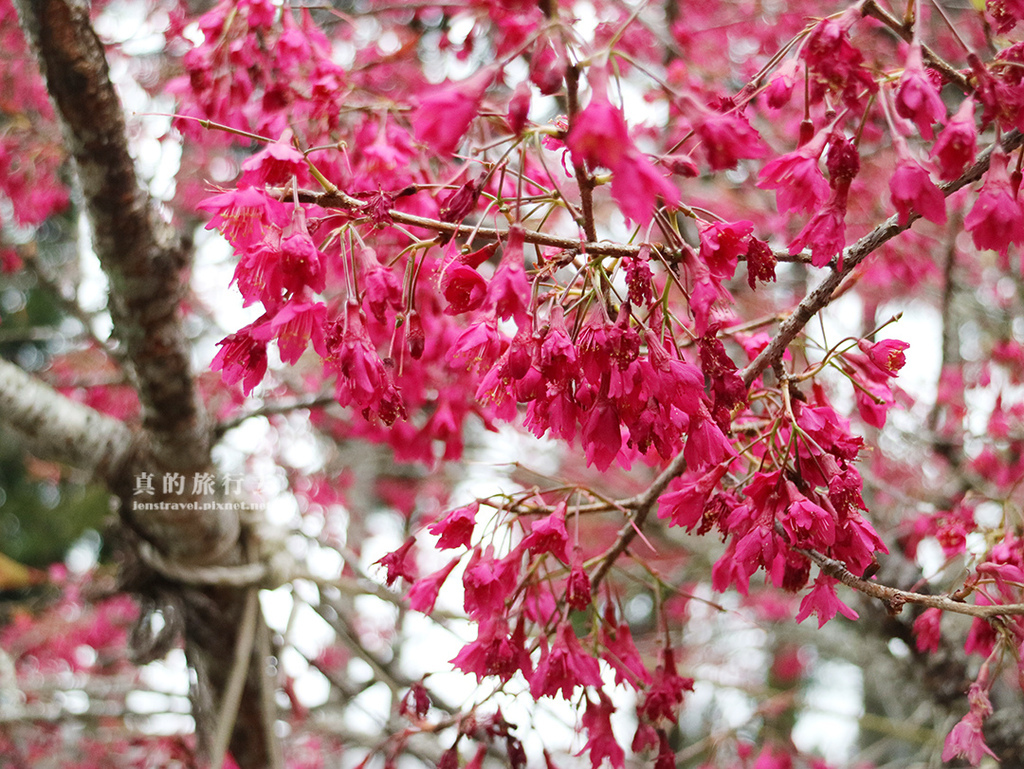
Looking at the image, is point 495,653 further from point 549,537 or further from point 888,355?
point 888,355

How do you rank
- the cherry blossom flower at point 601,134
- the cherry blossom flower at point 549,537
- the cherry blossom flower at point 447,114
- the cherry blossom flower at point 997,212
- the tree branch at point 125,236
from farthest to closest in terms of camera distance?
the tree branch at point 125,236 → the cherry blossom flower at point 549,537 → the cherry blossom flower at point 997,212 → the cherry blossom flower at point 447,114 → the cherry blossom flower at point 601,134

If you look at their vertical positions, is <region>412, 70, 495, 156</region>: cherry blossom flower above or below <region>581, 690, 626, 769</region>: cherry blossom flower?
above

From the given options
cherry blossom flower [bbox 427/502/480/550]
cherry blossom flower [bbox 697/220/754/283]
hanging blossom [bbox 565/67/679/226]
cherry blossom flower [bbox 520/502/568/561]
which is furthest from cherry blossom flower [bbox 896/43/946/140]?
cherry blossom flower [bbox 427/502/480/550]

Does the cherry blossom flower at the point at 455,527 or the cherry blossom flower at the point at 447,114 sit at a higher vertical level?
the cherry blossom flower at the point at 447,114

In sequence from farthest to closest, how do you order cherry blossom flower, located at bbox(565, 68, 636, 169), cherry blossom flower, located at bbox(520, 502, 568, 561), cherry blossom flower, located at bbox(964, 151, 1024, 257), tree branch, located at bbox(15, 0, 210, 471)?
tree branch, located at bbox(15, 0, 210, 471) → cherry blossom flower, located at bbox(520, 502, 568, 561) → cherry blossom flower, located at bbox(964, 151, 1024, 257) → cherry blossom flower, located at bbox(565, 68, 636, 169)

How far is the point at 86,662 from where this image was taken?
580 cm

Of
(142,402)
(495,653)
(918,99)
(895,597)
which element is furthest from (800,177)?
(142,402)

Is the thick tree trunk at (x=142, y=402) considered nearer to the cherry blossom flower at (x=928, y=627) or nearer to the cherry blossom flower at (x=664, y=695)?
the cherry blossom flower at (x=664, y=695)

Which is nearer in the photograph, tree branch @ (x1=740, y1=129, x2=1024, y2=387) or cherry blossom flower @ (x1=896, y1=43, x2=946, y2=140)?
cherry blossom flower @ (x1=896, y1=43, x2=946, y2=140)

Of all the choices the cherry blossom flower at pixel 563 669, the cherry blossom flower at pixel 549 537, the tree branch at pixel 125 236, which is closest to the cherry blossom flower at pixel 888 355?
the cherry blossom flower at pixel 549 537

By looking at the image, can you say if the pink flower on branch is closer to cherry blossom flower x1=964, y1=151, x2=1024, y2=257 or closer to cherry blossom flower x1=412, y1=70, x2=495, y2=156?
cherry blossom flower x1=964, y1=151, x2=1024, y2=257

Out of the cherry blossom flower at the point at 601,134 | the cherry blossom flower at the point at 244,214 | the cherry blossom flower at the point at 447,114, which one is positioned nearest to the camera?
the cherry blossom flower at the point at 601,134

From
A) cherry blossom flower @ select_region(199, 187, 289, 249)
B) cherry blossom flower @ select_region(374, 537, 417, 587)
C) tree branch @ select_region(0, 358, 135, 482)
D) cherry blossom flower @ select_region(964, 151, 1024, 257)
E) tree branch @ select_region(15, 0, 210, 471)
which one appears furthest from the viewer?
tree branch @ select_region(0, 358, 135, 482)

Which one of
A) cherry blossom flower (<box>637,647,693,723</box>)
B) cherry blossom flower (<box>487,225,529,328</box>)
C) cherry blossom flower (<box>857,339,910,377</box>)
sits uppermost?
cherry blossom flower (<box>487,225,529,328</box>)
